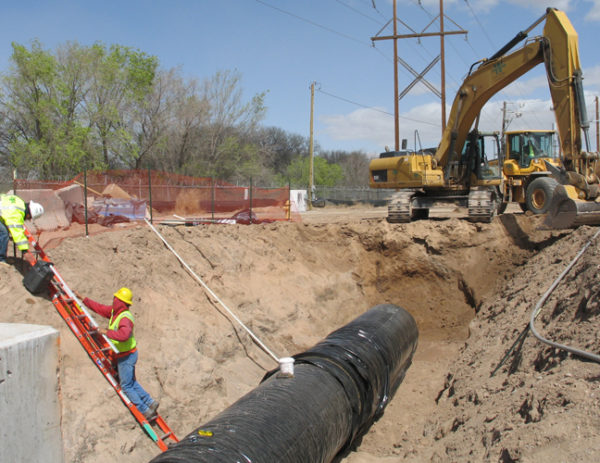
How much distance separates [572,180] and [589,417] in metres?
8.12

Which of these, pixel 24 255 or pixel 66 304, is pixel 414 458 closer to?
pixel 66 304

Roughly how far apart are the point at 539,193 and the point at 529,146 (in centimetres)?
301

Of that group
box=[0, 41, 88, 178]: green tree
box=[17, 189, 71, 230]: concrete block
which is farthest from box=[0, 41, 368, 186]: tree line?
box=[17, 189, 71, 230]: concrete block

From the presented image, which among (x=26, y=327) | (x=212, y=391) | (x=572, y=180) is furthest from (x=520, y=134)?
(x=26, y=327)

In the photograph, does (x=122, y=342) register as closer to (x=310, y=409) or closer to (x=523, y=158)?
(x=310, y=409)

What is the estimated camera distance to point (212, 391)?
8.09 metres

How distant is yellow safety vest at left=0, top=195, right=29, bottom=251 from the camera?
7488 mm

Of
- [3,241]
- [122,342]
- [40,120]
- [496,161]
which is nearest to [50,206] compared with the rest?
[3,241]

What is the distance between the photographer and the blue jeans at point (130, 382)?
6.62 m

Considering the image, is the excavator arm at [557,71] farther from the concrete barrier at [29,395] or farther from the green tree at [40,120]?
the green tree at [40,120]

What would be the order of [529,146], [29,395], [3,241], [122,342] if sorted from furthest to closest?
[529,146] → [3,241] → [122,342] → [29,395]

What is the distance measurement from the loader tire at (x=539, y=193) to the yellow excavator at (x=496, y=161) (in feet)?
0.10

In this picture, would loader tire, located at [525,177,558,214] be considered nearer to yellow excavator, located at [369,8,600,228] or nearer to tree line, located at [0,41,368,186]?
yellow excavator, located at [369,8,600,228]

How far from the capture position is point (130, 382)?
666cm
